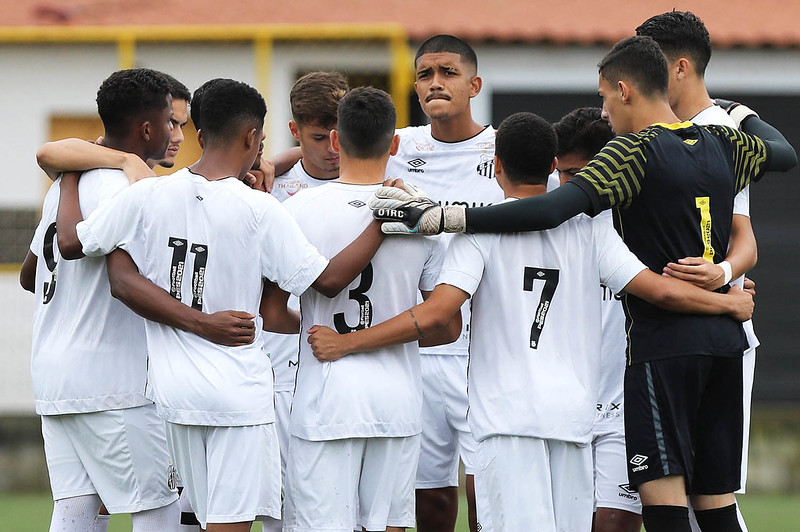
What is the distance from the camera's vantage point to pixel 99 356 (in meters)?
4.77

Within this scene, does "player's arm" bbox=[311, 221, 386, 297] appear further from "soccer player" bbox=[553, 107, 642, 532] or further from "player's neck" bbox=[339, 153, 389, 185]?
"soccer player" bbox=[553, 107, 642, 532]

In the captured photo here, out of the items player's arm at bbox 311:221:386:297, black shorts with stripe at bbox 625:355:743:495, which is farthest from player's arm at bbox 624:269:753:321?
player's arm at bbox 311:221:386:297

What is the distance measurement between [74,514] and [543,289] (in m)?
2.23

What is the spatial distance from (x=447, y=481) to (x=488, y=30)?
6.63m

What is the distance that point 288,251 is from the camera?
4449 millimetres

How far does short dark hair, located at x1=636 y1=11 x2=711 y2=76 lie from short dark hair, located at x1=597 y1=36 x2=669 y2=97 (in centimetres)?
37

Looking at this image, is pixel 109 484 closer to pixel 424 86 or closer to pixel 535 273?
pixel 535 273

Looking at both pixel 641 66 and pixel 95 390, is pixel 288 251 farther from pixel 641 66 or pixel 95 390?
pixel 641 66

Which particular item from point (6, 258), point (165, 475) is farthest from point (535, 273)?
point (6, 258)

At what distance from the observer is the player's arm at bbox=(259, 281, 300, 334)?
15.5 ft

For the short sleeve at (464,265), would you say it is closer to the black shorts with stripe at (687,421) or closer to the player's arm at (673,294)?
the player's arm at (673,294)

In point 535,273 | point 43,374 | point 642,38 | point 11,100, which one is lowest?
point 43,374

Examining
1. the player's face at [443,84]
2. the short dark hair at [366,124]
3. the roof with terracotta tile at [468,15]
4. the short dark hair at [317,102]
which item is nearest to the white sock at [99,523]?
the short dark hair at [366,124]

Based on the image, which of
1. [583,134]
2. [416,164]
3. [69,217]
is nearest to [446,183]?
[416,164]
